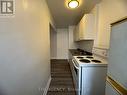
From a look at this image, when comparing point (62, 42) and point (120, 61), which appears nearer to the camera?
point (120, 61)

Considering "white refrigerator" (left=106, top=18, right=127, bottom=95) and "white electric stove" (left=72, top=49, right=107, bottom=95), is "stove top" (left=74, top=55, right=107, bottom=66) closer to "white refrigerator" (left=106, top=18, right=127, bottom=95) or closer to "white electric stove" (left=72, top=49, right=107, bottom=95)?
"white electric stove" (left=72, top=49, right=107, bottom=95)

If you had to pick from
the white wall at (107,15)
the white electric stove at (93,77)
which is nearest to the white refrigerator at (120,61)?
the white electric stove at (93,77)

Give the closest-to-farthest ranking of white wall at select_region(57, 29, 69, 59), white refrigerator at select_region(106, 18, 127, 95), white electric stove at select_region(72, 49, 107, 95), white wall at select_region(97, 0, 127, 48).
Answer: white refrigerator at select_region(106, 18, 127, 95) → white electric stove at select_region(72, 49, 107, 95) → white wall at select_region(97, 0, 127, 48) → white wall at select_region(57, 29, 69, 59)

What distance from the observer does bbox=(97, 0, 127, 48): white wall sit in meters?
2.24

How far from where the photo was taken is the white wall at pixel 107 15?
224 cm

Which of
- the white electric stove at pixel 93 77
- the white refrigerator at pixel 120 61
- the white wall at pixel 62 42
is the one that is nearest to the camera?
the white refrigerator at pixel 120 61

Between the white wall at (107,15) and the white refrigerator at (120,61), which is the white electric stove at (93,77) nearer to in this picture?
the white wall at (107,15)

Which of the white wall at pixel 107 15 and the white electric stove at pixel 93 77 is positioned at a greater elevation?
the white wall at pixel 107 15

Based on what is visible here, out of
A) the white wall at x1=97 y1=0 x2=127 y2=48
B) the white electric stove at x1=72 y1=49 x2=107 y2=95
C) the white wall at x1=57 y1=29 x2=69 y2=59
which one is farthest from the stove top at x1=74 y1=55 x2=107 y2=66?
the white wall at x1=57 y1=29 x2=69 y2=59

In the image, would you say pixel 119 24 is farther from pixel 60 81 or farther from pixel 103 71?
pixel 60 81

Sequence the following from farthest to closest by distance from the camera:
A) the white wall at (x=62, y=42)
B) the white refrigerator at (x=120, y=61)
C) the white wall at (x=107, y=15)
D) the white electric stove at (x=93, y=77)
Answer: the white wall at (x=62, y=42), the white wall at (x=107, y=15), the white electric stove at (x=93, y=77), the white refrigerator at (x=120, y=61)

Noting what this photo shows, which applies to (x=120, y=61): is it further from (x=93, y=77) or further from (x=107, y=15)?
(x=107, y=15)

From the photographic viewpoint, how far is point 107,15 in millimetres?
2465

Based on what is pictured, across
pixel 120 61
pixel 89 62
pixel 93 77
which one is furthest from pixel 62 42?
pixel 120 61
